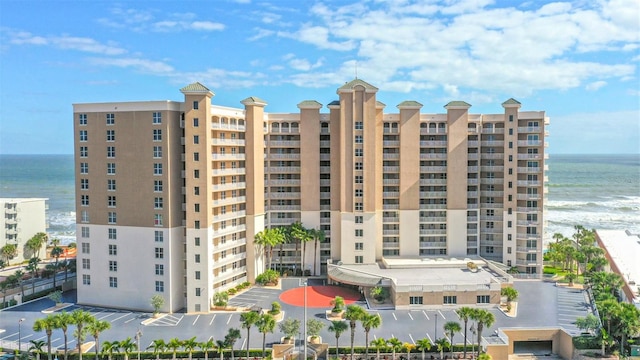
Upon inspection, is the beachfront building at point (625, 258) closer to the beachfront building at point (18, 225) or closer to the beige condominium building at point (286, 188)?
the beige condominium building at point (286, 188)

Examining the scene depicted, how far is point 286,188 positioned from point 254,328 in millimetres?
25174

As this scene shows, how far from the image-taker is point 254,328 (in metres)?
47.2

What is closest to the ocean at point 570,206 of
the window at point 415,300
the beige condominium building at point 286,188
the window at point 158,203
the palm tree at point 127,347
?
the beige condominium building at point 286,188

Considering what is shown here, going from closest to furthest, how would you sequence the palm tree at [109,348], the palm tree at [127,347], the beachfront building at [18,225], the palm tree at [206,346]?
the palm tree at [127,347] → the palm tree at [109,348] → the palm tree at [206,346] → the beachfront building at [18,225]

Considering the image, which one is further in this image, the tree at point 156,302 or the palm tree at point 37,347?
the tree at point 156,302

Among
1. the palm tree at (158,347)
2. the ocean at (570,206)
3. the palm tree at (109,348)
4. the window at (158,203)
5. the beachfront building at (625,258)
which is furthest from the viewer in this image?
the ocean at (570,206)

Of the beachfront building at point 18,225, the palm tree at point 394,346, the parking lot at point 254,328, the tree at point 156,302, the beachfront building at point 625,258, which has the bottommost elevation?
the parking lot at point 254,328

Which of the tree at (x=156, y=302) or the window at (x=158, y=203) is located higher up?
Result: the window at (x=158, y=203)

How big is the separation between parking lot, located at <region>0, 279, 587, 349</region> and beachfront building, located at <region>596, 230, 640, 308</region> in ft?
15.9

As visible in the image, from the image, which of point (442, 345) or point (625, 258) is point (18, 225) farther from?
point (625, 258)

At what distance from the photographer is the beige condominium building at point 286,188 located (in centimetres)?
5331

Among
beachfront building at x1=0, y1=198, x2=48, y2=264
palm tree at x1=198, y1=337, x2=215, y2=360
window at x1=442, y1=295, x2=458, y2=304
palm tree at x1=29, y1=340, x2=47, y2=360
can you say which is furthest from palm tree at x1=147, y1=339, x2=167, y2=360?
beachfront building at x1=0, y1=198, x2=48, y2=264

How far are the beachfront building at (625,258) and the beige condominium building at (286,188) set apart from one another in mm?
10376

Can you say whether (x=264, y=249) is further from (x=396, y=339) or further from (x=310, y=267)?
(x=396, y=339)
